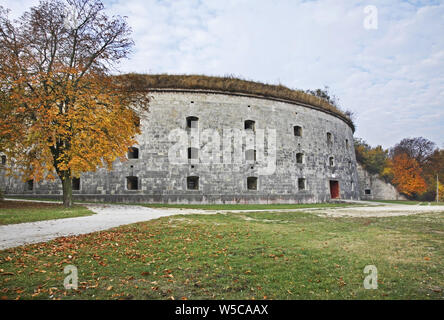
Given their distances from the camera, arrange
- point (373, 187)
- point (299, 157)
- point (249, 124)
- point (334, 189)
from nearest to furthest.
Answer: point (249, 124)
point (299, 157)
point (334, 189)
point (373, 187)

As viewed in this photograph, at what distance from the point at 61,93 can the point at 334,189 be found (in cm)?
2092

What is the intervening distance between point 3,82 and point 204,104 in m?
11.0

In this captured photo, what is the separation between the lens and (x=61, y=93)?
11.6 metres

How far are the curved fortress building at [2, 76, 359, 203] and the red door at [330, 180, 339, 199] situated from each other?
315cm

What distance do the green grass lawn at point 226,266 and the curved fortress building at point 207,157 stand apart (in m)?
11.4

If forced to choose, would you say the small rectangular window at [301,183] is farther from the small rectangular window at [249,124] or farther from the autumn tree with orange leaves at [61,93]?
the autumn tree with orange leaves at [61,93]

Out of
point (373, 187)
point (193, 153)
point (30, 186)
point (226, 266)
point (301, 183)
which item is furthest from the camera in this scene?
point (373, 187)

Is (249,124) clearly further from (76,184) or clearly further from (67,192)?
(76,184)

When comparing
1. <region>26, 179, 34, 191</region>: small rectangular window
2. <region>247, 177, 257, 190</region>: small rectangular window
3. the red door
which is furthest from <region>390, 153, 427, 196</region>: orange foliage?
<region>26, 179, 34, 191</region>: small rectangular window

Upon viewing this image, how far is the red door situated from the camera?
920 inches

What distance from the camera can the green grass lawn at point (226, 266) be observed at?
3.29 m

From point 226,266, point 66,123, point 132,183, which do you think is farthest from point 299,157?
point 226,266

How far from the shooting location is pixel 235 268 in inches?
165

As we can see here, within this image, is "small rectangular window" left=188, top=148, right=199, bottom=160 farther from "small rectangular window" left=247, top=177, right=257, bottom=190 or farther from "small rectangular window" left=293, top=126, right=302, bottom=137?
"small rectangular window" left=293, top=126, right=302, bottom=137
